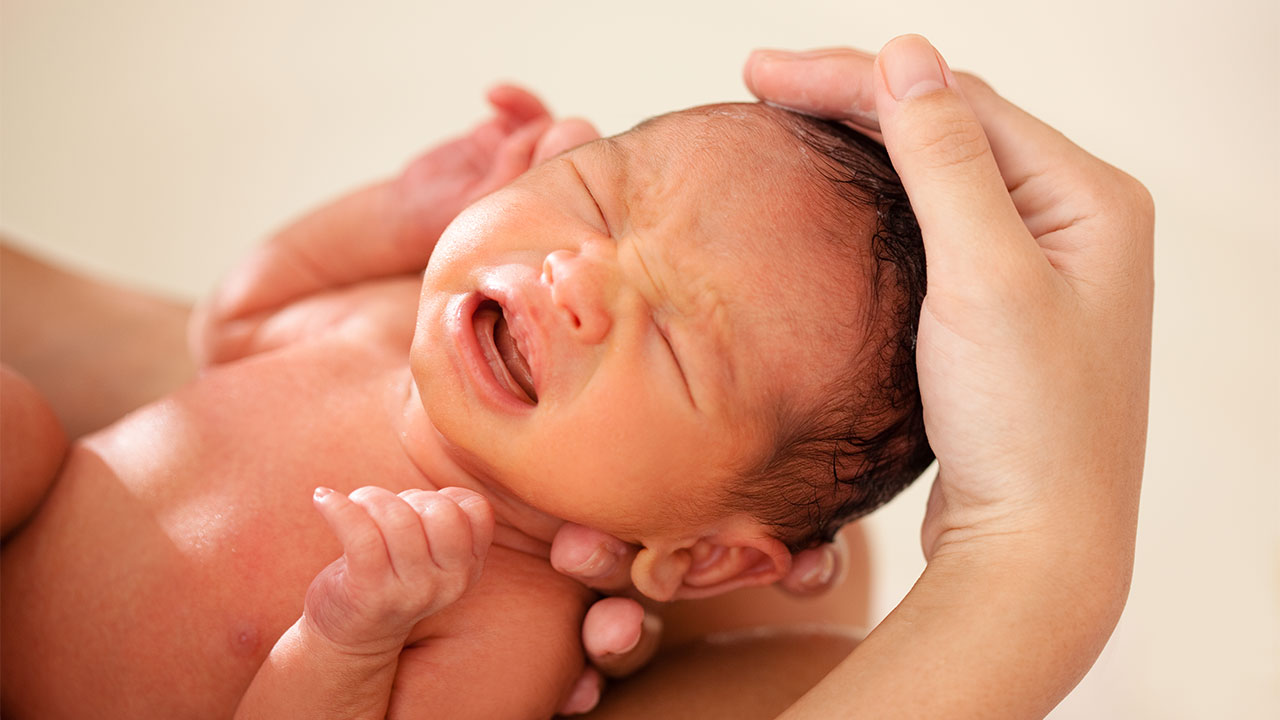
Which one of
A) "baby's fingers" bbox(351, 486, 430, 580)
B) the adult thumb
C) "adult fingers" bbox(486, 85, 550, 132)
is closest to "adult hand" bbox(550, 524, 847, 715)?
"baby's fingers" bbox(351, 486, 430, 580)

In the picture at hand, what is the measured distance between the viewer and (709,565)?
1.15 metres

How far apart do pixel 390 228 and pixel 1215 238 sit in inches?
58.8

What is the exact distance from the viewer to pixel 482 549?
0.96 m

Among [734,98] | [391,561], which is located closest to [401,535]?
[391,561]

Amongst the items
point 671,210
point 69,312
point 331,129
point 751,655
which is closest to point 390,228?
point 69,312

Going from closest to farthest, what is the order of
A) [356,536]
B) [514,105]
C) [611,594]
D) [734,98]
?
[356,536] → [611,594] → [514,105] → [734,98]

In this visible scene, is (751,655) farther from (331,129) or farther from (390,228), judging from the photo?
(331,129)

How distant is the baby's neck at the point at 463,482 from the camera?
45.1 inches

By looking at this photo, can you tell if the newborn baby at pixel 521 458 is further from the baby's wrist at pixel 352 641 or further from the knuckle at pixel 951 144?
the knuckle at pixel 951 144

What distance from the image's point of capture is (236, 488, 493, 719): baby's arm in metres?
0.90

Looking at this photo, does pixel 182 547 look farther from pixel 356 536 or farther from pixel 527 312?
pixel 527 312

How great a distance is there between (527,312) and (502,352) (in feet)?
0.38

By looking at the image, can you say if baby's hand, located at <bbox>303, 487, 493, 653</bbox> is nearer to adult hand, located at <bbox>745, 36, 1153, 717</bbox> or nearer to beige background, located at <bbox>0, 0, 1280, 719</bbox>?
adult hand, located at <bbox>745, 36, 1153, 717</bbox>

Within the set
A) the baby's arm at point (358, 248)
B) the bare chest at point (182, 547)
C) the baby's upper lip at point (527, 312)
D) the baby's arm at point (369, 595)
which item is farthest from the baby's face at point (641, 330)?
the baby's arm at point (358, 248)
